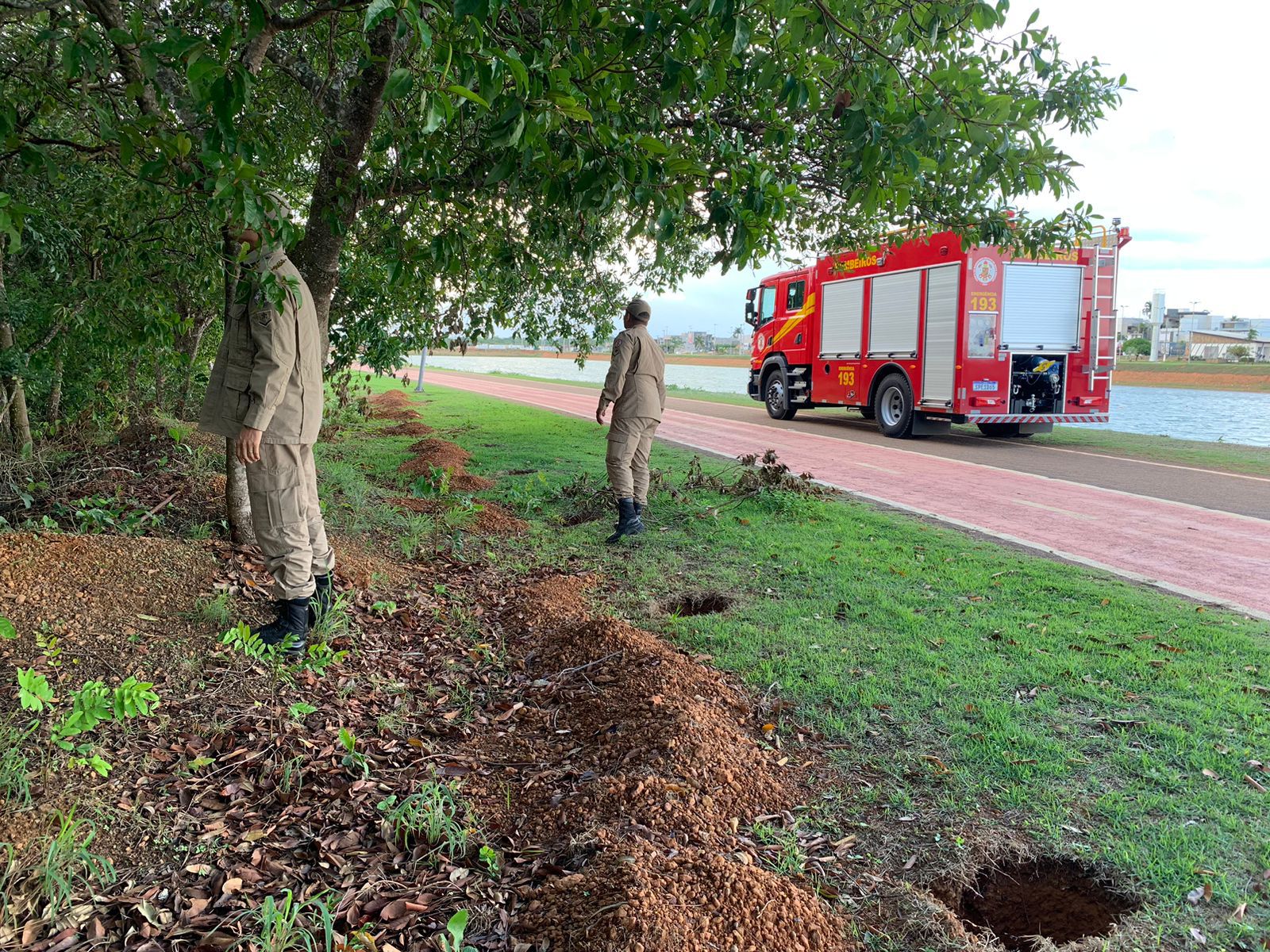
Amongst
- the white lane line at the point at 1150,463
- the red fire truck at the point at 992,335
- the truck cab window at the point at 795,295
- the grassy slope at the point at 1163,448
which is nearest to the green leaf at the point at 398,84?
the white lane line at the point at 1150,463

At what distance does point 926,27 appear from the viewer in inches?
125

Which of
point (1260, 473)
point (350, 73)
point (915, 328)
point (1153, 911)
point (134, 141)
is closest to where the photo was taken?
point (1153, 911)

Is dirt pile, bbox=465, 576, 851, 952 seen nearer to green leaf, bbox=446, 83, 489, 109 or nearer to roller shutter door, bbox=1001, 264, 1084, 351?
green leaf, bbox=446, 83, 489, 109

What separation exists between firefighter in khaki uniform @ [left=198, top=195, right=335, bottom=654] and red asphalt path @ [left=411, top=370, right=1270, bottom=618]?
18.7 ft

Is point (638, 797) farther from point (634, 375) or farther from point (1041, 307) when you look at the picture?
point (1041, 307)

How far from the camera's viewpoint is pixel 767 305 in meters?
21.7

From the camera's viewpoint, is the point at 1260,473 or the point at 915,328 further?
the point at 915,328

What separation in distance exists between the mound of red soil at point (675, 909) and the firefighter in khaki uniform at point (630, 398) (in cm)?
474

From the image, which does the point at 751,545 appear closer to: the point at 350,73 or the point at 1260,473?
the point at 350,73

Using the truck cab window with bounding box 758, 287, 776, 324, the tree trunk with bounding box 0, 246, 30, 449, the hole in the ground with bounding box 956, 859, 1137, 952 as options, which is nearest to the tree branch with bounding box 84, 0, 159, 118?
the tree trunk with bounding box 0, 246, 30, 449

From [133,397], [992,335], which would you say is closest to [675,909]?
[133,397]

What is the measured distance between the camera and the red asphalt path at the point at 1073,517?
247 inches

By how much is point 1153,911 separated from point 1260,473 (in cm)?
1147

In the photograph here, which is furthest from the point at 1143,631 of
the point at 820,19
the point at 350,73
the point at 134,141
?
the point at 350,73
